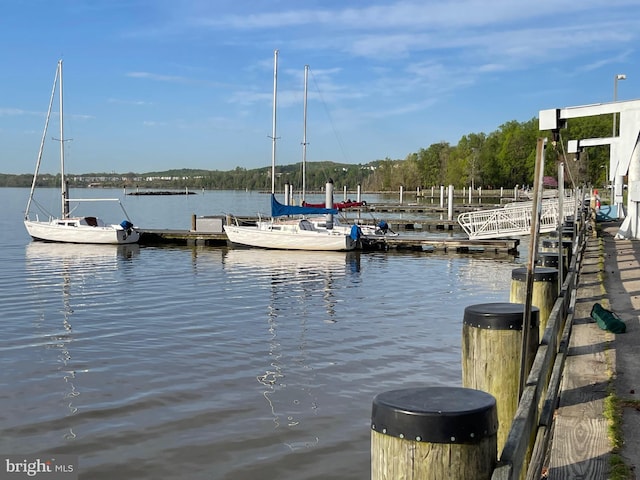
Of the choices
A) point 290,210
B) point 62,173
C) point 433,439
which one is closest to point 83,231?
point 62,173

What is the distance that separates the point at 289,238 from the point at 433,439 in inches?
1373

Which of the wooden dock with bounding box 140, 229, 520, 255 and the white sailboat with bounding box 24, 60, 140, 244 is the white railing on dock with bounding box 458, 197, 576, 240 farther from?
the white sailboat with bounding box 24, 60, 140, 244

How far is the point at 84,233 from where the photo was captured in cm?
4247

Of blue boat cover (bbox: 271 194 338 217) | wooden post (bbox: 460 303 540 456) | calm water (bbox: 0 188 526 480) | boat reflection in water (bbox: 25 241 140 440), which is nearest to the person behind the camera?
wooden post (bbox: 460 303 540 456)

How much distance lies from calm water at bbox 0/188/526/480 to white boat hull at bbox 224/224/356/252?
9609mm

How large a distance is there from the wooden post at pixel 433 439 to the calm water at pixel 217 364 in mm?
5057

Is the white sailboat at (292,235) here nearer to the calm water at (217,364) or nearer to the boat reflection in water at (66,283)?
the boat reflection in water at (66,283)

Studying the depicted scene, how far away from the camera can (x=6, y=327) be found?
16984 millimetres

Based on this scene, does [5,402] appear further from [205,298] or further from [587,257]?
[587,257]

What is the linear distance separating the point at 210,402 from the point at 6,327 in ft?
28.0

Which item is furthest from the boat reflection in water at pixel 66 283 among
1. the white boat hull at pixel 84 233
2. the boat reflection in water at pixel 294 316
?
the boat reflection in water at pixel 294 316

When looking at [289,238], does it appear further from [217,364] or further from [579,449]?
[579,449]

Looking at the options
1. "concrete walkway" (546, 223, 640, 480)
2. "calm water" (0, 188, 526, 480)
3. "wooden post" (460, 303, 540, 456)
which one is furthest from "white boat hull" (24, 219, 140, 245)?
"wooden post" (460, 303, 540, 456)

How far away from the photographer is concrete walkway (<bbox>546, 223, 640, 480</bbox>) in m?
5.23
